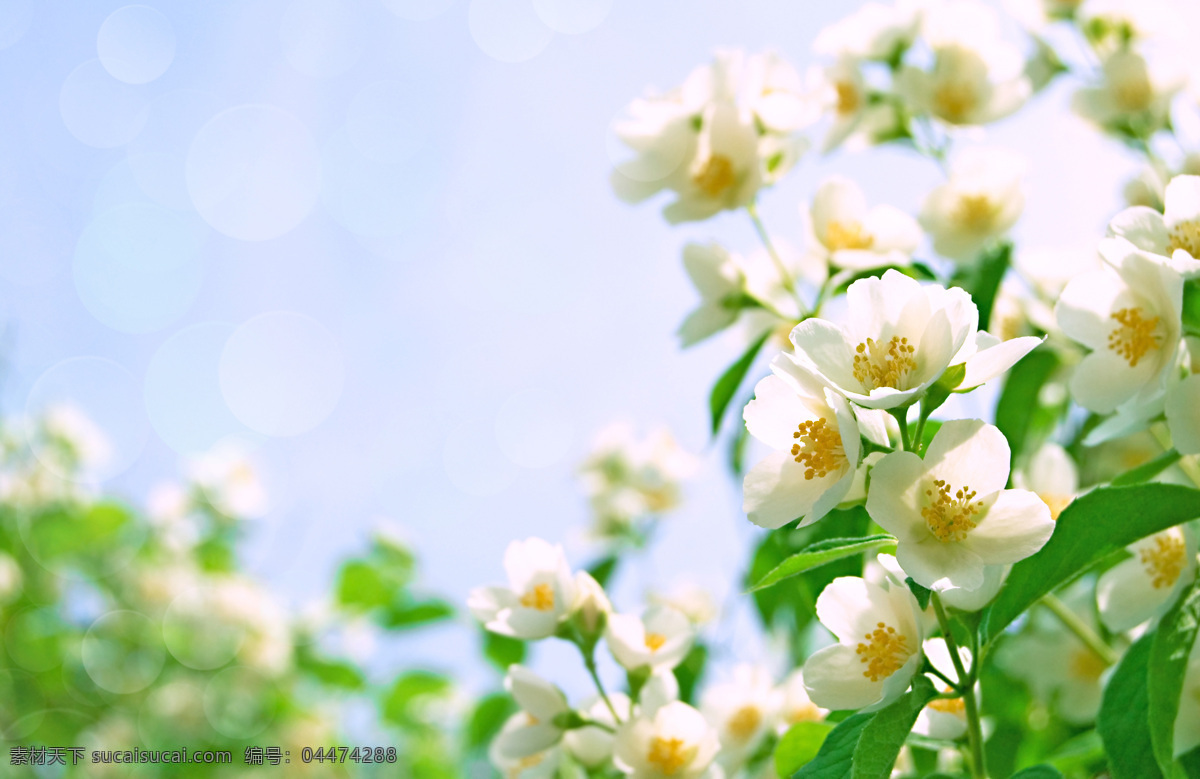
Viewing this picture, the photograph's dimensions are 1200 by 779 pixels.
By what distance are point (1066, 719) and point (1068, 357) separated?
50 cm

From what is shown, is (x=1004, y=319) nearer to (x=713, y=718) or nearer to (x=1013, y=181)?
(x=1013, y=181)

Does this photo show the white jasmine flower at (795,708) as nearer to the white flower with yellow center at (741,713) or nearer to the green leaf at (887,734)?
the white flower with yellow center at (741,713)

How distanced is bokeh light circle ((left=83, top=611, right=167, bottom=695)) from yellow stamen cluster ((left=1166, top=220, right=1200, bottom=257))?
3321mm

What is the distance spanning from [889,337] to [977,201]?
80 centimetres

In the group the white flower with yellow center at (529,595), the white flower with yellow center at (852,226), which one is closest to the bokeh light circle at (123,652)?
the white flower with yellow center at (529,595)

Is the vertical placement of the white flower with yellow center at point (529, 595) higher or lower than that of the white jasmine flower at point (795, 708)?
higher

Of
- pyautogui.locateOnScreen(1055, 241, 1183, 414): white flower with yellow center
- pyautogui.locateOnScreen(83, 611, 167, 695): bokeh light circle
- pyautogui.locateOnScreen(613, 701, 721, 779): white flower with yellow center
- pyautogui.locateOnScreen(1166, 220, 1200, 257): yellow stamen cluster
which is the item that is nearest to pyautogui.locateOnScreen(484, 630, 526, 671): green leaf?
pyautogui.locateOnScreen(613, 701, 721, 779): white flower with yellow center

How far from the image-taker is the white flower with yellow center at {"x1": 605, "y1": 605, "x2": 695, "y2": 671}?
36.0 inches

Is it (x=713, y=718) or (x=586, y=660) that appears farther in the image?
(x=713, y=718)

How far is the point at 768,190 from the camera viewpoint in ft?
3.99

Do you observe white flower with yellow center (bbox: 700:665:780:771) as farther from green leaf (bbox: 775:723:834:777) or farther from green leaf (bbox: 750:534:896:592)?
green leaf (bbox: 750:534:896:592)

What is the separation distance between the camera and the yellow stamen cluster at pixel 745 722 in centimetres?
108

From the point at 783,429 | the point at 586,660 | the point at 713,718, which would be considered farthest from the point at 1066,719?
the point at 783,429

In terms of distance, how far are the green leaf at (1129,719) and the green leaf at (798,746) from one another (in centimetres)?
24
